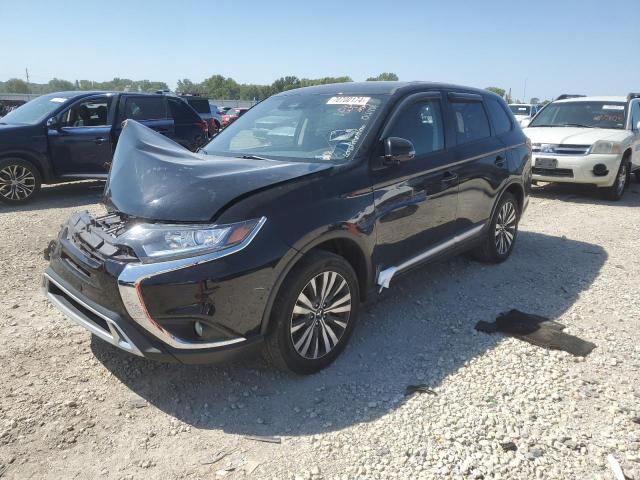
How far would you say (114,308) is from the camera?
271 centimetres

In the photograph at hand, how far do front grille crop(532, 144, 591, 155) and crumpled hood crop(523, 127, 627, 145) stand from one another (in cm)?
6

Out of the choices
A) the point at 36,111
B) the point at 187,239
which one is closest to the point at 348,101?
the point at 187,239

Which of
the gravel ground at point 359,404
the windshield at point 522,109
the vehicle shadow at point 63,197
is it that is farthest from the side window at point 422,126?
the windshield at point 522,109

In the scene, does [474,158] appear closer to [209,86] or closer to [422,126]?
[422,126]

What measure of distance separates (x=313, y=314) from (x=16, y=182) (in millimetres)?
6928

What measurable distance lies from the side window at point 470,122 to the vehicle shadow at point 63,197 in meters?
6.22

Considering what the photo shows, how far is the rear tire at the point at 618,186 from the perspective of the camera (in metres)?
8.92

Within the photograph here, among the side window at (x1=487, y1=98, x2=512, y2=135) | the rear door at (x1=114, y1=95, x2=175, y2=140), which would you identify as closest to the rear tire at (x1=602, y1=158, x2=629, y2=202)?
the side window at (x1=487, y1=98, x2=512, y2=135)

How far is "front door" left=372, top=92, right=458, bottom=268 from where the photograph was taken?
3.56 m

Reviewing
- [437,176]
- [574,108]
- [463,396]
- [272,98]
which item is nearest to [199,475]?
[463,396]

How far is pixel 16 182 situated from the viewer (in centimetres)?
793

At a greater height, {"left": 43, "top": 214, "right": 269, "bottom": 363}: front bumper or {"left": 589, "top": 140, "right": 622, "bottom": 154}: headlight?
{"left": 589, "top": 140, "right": 622, "bottom": 154}: headlight

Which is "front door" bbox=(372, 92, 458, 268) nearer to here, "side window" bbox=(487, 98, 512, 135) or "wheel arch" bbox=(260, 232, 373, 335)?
"wheel arch" bbox=(260, 232, 373, 335)

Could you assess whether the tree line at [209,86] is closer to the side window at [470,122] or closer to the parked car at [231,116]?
the parked car at [231,116]
